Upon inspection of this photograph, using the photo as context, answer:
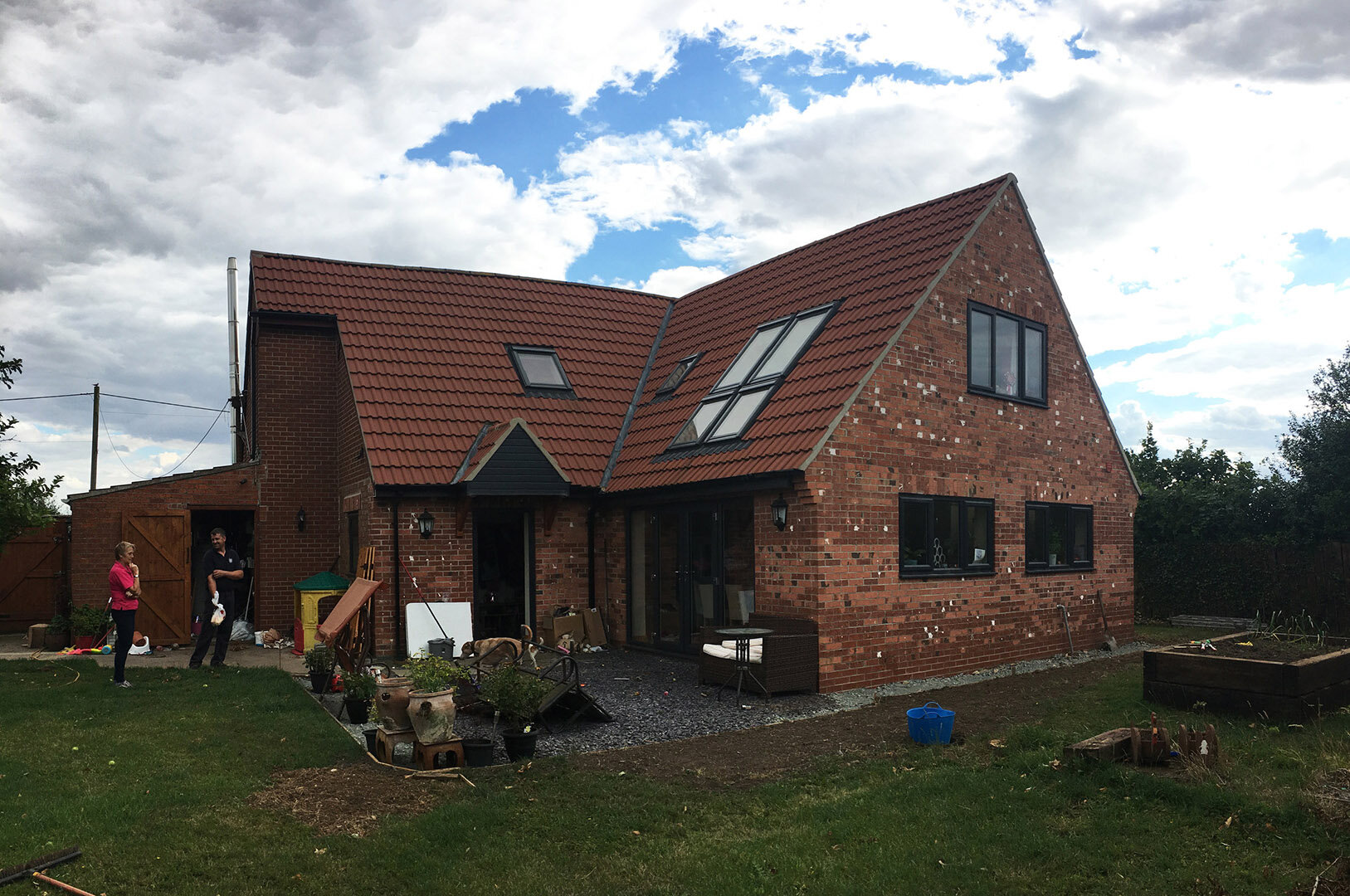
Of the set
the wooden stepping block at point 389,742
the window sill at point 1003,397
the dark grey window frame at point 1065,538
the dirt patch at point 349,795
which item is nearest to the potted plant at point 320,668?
the wooden stepping block at point 389,742

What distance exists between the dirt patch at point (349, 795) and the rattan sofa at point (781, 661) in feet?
13.4

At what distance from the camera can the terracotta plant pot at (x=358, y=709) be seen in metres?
9.43

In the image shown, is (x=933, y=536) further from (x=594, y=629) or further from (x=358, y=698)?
(x=358, y=698)

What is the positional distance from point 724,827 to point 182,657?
10993 millimetres

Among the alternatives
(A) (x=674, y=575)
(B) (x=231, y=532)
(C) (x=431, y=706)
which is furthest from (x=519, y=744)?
(B) (x=231, y=532)

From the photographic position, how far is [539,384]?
16.5 meters

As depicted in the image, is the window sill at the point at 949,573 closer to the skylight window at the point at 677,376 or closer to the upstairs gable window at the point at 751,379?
the upstairs gable window at the point at 751,379

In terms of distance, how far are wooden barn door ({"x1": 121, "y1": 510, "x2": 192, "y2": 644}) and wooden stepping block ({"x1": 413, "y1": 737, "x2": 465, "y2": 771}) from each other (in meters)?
9.88

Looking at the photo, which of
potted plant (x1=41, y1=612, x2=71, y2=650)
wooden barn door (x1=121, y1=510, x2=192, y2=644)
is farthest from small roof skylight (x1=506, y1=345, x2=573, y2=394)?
potted plant (x1=41, y1=612, x2=71, y2=650)

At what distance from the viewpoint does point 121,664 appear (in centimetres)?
1122

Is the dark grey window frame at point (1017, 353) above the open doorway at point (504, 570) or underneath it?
above

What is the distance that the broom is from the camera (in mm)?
5195

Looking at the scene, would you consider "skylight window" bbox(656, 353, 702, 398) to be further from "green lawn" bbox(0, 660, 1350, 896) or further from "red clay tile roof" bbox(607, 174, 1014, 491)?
"green lawn" bbox(0, 660, 1350, 896)

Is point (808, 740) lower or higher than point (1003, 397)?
lower
